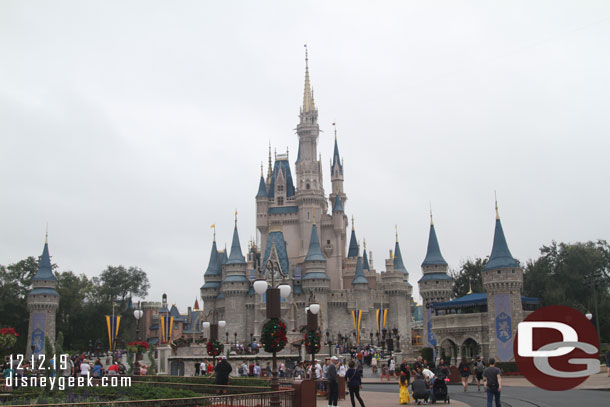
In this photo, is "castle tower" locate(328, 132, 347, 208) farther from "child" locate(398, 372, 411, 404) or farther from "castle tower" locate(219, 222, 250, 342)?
"child" locate(398, 372, 411, 404)

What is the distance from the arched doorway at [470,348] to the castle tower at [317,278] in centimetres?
2540

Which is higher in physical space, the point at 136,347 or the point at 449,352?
the point at 136,347

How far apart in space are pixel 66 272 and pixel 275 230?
1070 inches

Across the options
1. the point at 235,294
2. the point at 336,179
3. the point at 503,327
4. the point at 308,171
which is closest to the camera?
the point at 503,327

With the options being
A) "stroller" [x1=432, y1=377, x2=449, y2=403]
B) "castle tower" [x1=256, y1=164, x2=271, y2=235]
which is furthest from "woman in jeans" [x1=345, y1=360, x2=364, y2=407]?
"castle tower" [x1=256, y1=164, x2=271, y2=235]

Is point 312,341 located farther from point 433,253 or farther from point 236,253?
point 236,253

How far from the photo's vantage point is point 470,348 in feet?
154

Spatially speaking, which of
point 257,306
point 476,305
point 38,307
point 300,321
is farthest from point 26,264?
point 476,305

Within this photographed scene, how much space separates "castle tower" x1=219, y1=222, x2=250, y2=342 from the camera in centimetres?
7175

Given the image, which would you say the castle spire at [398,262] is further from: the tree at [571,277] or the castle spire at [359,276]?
the tree at [571,277]

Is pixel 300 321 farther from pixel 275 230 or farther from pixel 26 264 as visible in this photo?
pixel 26 264

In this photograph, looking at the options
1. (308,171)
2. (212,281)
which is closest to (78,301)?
(212,281)

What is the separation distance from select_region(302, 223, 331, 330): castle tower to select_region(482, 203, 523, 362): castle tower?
95.1ft

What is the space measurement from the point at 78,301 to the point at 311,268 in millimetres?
29128
